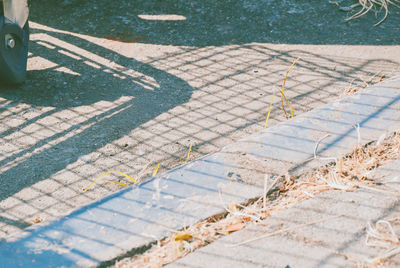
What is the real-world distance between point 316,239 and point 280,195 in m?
0.31

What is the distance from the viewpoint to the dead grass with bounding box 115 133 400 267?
1.74 meters

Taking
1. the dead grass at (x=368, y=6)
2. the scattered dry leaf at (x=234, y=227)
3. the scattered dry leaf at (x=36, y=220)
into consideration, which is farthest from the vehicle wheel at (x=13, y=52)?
the dead grass at (x=368, y=6)

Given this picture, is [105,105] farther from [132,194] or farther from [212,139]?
[132,194]

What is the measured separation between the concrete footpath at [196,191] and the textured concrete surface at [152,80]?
18 centimetres

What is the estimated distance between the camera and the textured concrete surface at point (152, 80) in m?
2.52

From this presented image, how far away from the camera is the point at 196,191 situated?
2.02m

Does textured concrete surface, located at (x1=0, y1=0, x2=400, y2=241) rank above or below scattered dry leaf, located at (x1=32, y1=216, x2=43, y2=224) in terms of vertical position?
above

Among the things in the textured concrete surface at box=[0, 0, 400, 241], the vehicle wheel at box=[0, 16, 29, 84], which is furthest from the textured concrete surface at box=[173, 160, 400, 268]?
the vehicle wheel at box=[0, 16, 29, 84]

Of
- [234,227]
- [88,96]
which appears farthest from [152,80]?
[234,227]

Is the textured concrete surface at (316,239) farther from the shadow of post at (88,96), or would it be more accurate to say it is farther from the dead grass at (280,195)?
the shadow of post at (88,96)

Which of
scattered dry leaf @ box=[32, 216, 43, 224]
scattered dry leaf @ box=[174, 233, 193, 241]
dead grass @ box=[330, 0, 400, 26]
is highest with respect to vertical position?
dead grass @ box=[330, 0, 400, 26]

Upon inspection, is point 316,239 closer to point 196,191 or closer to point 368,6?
point 196,191

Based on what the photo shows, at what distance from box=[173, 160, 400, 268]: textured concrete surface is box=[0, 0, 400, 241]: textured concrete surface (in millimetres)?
716

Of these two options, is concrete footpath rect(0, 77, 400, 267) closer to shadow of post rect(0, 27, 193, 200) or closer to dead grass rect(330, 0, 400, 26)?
shadow of post rect(0, 27, 193, 200)
